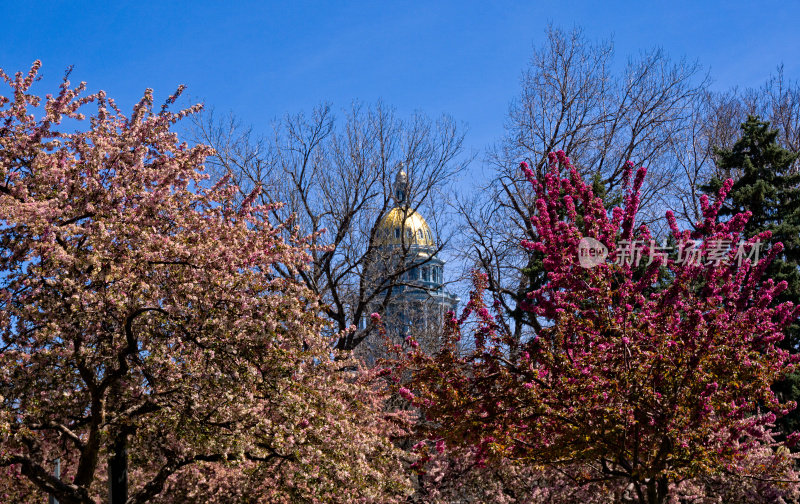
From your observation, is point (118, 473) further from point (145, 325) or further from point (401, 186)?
point (401, 186)

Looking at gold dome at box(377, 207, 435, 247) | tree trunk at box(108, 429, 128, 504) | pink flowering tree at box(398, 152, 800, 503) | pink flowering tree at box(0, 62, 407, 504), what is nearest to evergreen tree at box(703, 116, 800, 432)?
gold dome at box(377, 207, 435, 247)

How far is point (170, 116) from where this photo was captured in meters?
10.8

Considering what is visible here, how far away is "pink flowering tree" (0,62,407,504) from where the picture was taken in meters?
8.62

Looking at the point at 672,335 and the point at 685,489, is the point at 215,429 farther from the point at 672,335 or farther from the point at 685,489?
the point at 685,489

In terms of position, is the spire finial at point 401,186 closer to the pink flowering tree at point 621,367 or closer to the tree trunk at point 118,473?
the pink flowering tree at point 621,367

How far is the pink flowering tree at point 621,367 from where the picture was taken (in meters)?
9.04

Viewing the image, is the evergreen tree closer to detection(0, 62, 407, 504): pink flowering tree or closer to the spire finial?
the spire finial

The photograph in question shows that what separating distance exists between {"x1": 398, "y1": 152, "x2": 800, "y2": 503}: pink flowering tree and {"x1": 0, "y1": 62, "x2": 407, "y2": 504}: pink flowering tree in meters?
1.75

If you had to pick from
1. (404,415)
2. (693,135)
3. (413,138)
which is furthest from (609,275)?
(693,135)

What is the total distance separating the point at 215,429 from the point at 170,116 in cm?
Result: 445

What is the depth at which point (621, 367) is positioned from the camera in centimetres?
913

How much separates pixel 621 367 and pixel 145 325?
5560 millimetres
